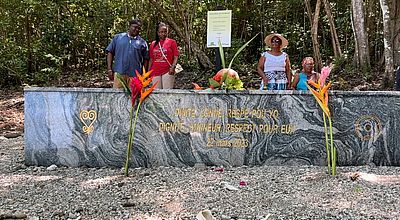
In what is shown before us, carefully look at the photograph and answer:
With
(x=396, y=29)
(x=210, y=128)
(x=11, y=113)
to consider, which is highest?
(x=396, y=29)

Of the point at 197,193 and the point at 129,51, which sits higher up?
the point at 129,51

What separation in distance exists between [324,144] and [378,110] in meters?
0.69

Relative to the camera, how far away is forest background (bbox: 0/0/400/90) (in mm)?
11445

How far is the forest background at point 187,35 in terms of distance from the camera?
11.4 m

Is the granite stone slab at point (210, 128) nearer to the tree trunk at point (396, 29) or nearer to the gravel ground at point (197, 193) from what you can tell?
the gravel ground at point (197, 193)

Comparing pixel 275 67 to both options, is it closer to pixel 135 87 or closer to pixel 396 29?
pixel 135 87

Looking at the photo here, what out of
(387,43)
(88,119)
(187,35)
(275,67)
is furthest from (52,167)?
Result: (187,35)

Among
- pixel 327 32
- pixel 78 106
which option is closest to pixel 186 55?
pixel 327 32

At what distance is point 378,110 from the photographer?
5.29 meters

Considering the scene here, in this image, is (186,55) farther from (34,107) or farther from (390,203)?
(390,203)

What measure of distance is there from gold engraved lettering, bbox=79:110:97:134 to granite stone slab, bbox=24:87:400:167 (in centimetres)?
1

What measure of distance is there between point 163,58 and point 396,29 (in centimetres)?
677

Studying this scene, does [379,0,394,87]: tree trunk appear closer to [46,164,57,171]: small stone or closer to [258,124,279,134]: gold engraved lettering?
[258,124,279,134]: gold engraved lettering

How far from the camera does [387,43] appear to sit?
8.63m
